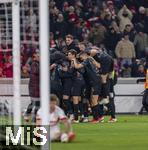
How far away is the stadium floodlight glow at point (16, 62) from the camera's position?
42.3 ft

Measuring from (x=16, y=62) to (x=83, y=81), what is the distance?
7667 mm

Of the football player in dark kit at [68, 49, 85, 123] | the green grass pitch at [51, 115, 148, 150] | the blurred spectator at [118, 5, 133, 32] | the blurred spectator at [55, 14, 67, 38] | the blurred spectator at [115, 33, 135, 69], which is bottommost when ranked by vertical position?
the green grass pitch at [51, 115, 148, 150]

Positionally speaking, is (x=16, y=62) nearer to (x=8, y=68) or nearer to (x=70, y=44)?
(x=8, y=68)

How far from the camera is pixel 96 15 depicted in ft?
93.5

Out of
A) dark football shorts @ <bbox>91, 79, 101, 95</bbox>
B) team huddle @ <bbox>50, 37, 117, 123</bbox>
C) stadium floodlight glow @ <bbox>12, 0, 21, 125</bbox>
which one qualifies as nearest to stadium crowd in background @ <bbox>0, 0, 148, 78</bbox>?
team huddle @ <bbox>50, 37, 117, 123</bbox>

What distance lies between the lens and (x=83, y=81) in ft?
67.6

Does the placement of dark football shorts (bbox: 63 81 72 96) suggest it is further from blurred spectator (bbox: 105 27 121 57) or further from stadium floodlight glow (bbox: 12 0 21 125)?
stadium floodlight glow (bbox: 12 0 21 125)

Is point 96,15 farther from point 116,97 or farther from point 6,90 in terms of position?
point 6,90

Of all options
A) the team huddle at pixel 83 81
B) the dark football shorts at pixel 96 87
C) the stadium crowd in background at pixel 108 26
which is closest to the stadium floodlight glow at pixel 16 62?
the team huddle at pixel 83 81

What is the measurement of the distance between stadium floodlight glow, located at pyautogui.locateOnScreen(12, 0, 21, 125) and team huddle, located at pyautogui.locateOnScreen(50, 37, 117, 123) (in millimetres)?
6730

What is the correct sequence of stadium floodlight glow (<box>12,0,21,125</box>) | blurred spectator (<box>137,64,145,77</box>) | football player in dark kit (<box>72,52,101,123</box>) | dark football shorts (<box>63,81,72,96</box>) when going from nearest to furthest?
stadium floodlight glow (<box>12,0,21,125</box>), football player in dark kit (<box>72,52,101,123</box>), dark football shorts (<box>63,81,72,96</box>), blurred spectator (<box>137,64,145,77</box>)

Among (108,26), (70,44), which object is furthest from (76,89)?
(108,26)

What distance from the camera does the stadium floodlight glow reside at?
1290 centimetres

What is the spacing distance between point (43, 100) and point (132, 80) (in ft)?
46.0
